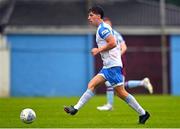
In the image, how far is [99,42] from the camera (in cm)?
1458

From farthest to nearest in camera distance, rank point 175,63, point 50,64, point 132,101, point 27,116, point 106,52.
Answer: point 175,63 → point 50,64 → point 106,52 → point 132,101 → point 27,116

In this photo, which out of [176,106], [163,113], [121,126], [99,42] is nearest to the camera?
[121,126]

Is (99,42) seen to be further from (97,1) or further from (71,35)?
(97,1)

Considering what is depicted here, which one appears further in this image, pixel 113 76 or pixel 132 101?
pixel 113 76

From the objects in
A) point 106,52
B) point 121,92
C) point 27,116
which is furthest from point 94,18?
point 27,116

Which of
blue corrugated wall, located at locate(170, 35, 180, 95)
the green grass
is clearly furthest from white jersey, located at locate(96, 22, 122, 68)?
blue corrugated wall, located at locate(170, 35, 180, 95)

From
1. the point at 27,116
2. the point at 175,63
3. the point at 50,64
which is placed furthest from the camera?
the point at 175,63

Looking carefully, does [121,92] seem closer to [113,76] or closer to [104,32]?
[113,76]

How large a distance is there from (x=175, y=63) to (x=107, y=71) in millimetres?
24936

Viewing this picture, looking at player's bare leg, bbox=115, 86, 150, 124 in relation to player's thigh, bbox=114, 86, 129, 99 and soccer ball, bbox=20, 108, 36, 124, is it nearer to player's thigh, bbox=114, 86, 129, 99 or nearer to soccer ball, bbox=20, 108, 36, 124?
player's thigh, bbox=114, 86, 129, 99

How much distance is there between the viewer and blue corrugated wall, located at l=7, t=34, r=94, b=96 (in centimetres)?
3772

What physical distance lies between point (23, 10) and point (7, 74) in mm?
4605

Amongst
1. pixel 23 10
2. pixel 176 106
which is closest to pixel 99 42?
pixel 176 106

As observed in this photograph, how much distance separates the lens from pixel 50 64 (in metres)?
37.9
